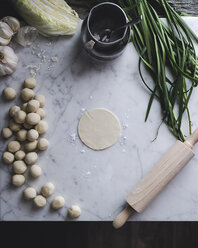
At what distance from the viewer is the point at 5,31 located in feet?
3.01

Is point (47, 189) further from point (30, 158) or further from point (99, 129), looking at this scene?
point (99, 129)

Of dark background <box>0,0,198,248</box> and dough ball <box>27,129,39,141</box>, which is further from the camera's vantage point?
dark background <box>0,0,198,248</box>

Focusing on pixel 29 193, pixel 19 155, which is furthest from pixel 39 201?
pixel 19 155

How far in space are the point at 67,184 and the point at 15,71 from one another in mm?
355

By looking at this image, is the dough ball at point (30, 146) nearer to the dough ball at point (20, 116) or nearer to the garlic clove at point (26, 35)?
the dough ball at point (20, 116)

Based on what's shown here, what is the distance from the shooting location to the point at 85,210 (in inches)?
36.8

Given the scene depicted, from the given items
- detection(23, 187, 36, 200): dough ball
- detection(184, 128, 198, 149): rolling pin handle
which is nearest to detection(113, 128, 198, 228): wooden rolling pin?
detection(184, 128, 198, 149): rolling pin handle

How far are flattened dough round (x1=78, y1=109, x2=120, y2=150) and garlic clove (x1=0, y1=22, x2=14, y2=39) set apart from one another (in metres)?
0.30

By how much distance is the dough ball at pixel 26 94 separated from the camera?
0.93 metres

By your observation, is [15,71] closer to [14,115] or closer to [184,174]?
[14,115]

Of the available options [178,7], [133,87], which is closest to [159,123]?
[133,87]

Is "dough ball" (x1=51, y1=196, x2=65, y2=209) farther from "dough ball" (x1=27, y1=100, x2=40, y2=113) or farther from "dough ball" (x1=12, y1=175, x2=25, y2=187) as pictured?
"dough ball" (x1=27, y1=100, x2=40, y2=113)

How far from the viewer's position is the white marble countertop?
0.94m
